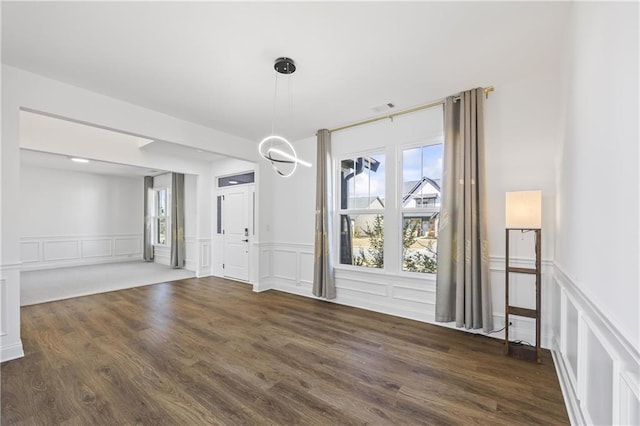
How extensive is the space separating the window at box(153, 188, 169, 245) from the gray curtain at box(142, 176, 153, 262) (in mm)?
306

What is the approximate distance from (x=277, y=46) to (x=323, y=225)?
2702mm

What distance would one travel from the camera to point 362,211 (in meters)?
4.28

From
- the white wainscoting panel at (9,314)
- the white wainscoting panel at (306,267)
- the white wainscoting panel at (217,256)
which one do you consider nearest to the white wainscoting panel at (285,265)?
the white wainscoting panel at (306,267)

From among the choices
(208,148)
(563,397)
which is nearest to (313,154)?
(208,148)

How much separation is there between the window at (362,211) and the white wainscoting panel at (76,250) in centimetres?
779

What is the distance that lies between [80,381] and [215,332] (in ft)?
4.05

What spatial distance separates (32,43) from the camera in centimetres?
230

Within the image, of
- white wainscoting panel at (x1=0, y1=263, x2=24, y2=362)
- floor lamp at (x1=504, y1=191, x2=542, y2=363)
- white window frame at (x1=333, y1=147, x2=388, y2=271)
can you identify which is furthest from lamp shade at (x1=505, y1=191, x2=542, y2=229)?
white wainscoting panel at (x1=0, y1=263, x2=24, y2=362)

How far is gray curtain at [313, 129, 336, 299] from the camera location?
4402 mm

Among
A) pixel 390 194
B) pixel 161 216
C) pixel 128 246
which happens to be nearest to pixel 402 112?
pixel 390 194

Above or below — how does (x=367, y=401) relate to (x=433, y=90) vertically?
below

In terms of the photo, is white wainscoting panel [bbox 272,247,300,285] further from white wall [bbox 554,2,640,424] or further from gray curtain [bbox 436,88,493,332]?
white wall [bbox 554,2,640,424]

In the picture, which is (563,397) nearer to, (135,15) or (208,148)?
(135,15)

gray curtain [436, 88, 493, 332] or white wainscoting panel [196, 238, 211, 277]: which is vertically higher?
gray curtain [436, 88, 493, 332]
